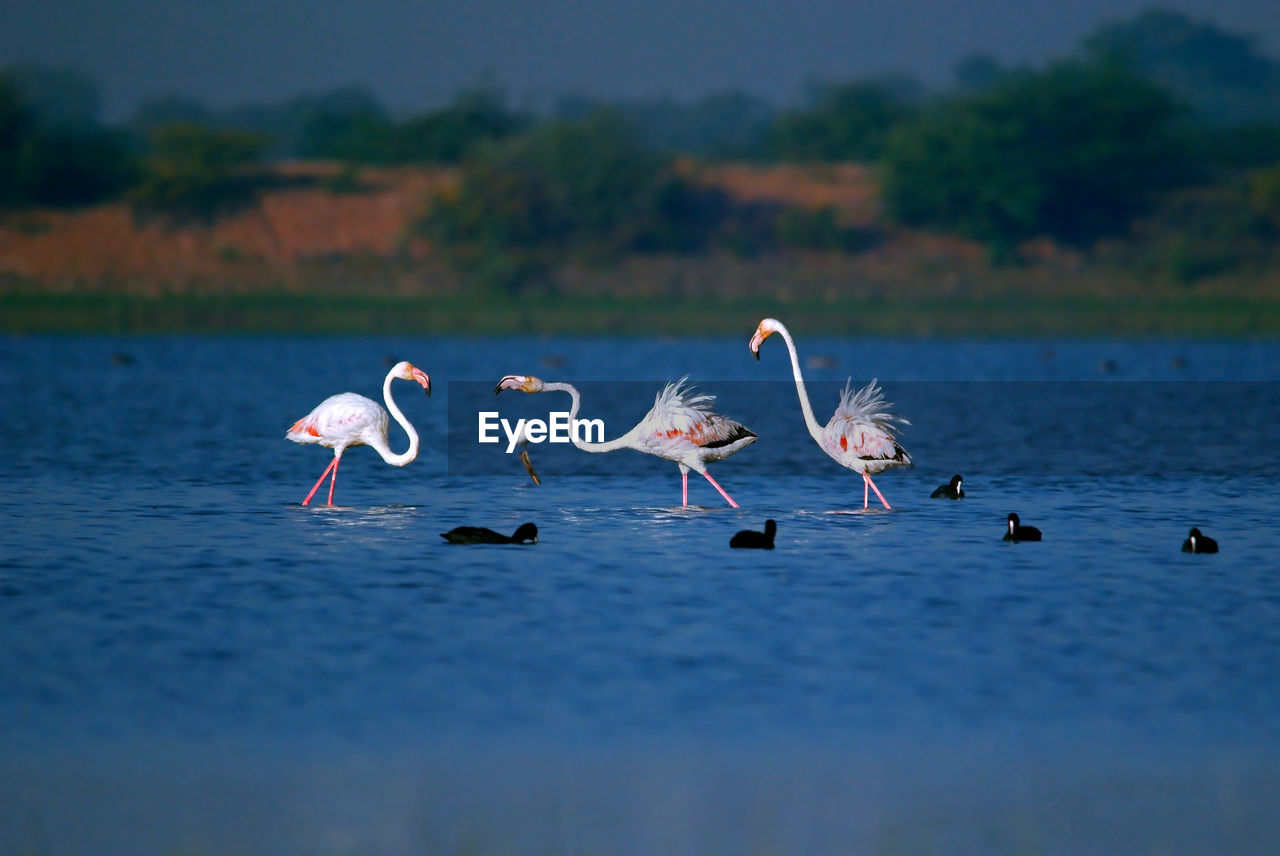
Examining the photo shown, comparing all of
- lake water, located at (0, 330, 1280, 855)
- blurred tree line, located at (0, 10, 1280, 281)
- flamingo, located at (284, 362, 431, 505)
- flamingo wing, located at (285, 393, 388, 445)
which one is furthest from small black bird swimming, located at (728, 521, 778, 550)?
blurred tree line, located at (0, 10, 1280, 281)

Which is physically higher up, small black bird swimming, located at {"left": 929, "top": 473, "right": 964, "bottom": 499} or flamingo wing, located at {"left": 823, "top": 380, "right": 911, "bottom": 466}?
flamingo wing, located at {"left": 823, "top": 380, "right": 911, "bottom": 466}

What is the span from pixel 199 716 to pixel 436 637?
2294 millimetres

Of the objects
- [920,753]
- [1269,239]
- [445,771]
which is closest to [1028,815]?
[920,753]

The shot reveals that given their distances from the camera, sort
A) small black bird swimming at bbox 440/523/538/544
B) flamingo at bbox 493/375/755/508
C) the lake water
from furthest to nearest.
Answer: flamingo at bbox 493/375/755/508, small black bird swimming at bbox 440/523/538/544, the lake water

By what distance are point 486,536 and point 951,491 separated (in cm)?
577

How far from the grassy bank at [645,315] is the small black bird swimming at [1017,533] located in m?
66.4

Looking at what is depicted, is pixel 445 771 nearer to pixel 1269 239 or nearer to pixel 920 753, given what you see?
pixel 920 753

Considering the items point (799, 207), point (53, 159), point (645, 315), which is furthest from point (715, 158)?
point (53, 159)

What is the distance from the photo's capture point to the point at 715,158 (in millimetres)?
108875

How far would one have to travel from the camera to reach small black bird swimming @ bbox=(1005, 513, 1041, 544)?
15656mm

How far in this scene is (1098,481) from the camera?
21.4m

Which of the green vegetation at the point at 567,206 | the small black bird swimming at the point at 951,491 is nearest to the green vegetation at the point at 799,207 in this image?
the green vegetation at the point at 567,206

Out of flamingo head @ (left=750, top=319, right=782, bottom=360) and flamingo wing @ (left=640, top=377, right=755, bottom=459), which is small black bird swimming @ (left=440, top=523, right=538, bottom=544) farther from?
flamingo head @ (left=750, top=319, right=782, bottom=360)

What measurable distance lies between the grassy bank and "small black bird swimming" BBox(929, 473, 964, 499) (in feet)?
207
